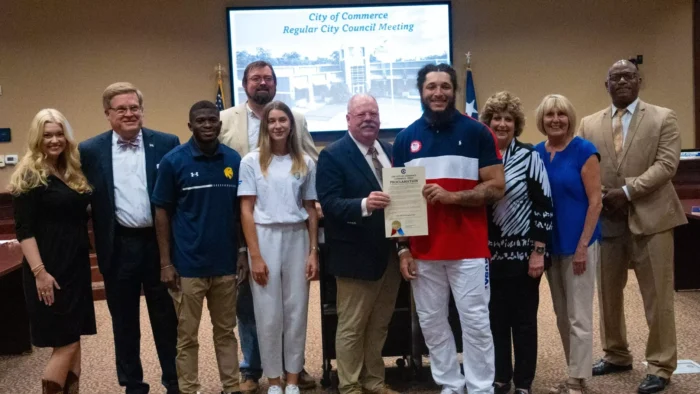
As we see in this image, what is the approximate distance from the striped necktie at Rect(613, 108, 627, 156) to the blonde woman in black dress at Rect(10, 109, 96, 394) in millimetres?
2684

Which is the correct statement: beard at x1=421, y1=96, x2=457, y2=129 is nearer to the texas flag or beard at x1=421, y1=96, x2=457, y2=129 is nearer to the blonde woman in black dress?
the blonde woman in black dress

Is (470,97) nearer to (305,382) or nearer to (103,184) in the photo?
(305,382)

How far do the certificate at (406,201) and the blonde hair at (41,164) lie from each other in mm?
1413

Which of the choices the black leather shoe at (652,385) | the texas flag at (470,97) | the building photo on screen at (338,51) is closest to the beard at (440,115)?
the black leather shoe at (652,385)

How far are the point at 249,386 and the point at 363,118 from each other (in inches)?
63.0

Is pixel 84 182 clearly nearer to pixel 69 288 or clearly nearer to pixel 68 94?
pixel 69 288

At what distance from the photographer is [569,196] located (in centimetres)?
309

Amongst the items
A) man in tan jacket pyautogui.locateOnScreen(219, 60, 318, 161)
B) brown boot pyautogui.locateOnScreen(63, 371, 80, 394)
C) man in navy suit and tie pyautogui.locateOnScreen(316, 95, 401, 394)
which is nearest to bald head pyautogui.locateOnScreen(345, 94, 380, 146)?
man in navy suit and tie pyautogui.locateOnScreen(316, 95, 401, 394)

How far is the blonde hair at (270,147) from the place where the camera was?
3137 mm

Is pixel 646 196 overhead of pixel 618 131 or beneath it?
beneath

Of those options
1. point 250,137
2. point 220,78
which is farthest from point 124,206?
point 220,78

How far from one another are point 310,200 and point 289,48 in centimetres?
435

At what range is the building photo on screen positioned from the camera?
7.18 metres

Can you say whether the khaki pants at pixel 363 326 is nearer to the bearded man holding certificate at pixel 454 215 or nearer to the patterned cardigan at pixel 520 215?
the bearded man holding certificate at pixel 454 215
